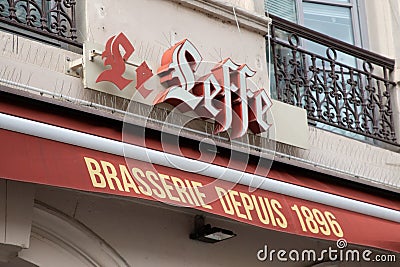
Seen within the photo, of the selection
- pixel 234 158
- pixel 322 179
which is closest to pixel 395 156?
pixel 322 179

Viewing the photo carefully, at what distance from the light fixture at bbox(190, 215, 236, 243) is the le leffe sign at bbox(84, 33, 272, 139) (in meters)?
0.65

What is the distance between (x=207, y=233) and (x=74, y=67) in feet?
4.82

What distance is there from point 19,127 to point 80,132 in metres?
0.42

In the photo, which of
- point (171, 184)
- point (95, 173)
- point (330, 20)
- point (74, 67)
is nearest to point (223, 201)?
point (171, 184)

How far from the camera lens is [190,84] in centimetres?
689

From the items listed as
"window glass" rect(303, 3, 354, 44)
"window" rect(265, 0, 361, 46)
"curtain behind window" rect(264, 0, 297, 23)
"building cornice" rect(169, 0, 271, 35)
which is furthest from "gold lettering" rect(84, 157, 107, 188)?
"window glass" rect(303, 3, 354, 44)

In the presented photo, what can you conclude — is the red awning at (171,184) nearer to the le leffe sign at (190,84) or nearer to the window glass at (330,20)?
the le leffe sign at (190,84)

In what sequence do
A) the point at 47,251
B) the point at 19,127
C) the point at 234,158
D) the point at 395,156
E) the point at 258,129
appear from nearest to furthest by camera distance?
the point at 19,127
the point at 47,251
the point at 234,158
the point at 258,129
the point at 395,156

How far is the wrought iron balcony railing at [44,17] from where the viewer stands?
654cm

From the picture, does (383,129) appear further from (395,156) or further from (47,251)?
(47,251)

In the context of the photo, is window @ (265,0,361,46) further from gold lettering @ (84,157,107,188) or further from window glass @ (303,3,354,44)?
gold lettering @ (84,157,107,188)

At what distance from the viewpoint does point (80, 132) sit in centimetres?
589

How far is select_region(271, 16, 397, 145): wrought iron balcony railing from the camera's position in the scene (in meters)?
8.16

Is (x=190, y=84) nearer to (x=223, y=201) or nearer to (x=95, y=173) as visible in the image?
(x=223, y=201)
